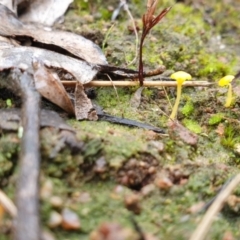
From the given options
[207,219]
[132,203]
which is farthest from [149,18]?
[207,219]

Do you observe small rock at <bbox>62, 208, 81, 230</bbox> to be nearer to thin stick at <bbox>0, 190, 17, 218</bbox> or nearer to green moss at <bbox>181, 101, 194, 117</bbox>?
thin stick at <bbox>0, 190, 17, 218</bbox>

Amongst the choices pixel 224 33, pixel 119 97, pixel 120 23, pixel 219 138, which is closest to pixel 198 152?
pixel 219 138

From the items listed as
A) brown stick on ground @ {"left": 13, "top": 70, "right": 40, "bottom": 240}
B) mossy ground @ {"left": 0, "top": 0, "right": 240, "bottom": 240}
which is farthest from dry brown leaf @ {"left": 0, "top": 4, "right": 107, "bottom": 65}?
brown stick on ground @ {"left": 13, "top": 70, "right": 40, "bottom": 240}

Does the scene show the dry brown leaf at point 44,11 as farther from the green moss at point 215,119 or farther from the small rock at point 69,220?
the small rock at point 69,220

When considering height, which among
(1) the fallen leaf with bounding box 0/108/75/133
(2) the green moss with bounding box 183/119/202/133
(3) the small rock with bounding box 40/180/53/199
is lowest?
(3) the small rock with bounding box 40/180/53/199

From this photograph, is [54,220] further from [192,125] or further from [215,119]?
[215,119]

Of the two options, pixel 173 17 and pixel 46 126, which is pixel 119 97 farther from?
pixel 173 17
